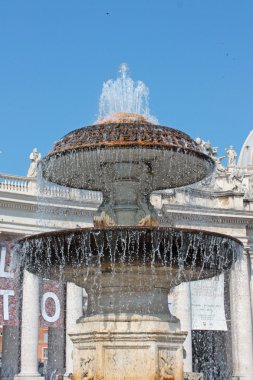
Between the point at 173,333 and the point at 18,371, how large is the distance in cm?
2686

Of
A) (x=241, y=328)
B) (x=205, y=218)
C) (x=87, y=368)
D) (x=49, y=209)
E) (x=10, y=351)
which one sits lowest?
(x=87, y=368)

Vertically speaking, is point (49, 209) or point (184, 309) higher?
point (49, 209)

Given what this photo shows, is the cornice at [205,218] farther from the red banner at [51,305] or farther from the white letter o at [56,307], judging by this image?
the white letter o at [56,307]

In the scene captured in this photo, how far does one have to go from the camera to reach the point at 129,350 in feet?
41.4

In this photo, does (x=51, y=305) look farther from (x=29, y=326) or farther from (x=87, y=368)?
(x=87, y=368)

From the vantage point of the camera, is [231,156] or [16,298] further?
[231,156]

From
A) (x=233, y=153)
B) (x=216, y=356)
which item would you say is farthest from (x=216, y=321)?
(x=233, y=153)

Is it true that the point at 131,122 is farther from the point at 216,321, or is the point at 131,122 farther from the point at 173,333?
the point at 216,321

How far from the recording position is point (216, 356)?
152ft

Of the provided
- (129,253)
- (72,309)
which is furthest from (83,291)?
(129,253)

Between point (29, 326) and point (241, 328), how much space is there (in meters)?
Answer: 12.7

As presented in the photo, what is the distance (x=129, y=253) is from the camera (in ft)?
40.6

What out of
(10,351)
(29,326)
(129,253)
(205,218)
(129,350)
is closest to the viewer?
(129,253)

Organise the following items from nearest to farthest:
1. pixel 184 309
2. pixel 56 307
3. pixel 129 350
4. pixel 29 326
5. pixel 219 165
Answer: pixel 129 350 < pixel 29 326 < pixel 56 307 < pixel 184 309 < pixel 219 165
